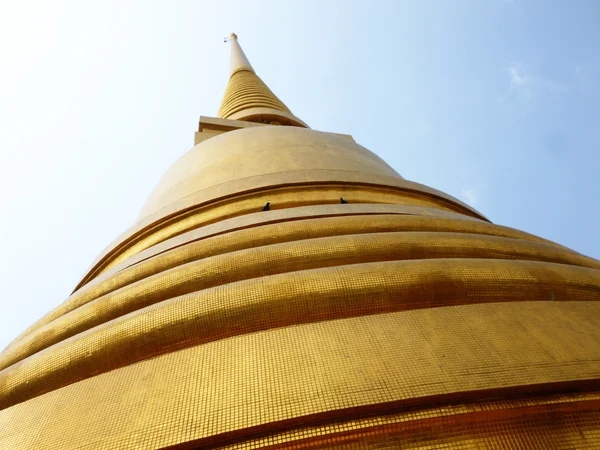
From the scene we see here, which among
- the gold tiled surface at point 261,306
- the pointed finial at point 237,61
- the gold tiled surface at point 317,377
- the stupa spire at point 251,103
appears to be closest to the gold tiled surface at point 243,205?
the gold tiled surface at point 261,306

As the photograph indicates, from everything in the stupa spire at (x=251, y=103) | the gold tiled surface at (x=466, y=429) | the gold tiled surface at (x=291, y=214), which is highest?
the stupa spire at (x=251, y=103)

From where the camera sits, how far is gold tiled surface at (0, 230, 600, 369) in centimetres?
320

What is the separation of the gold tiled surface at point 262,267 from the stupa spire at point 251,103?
32.7 ft

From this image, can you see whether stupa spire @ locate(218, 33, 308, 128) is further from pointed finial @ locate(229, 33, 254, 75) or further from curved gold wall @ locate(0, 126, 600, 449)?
curved gold wall @ locate(0, 126, 600, 449)

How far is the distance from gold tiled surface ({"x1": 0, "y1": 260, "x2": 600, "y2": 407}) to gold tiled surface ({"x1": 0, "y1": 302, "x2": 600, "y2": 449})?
0.15m

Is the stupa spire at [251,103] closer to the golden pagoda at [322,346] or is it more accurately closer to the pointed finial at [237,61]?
the pointed finial at [237,61]

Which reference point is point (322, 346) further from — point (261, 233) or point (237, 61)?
point (237, 61)

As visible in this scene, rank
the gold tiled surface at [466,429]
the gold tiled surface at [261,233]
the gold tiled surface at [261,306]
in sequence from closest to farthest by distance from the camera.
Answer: the gold tiled surface at [466,429], the gold tiled surface at [261,306], the gold tiled surface at [261,233]

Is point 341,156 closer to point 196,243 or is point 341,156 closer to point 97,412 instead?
point 196,243

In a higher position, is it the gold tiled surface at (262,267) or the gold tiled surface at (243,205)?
the gold tiled surface at (243,205)

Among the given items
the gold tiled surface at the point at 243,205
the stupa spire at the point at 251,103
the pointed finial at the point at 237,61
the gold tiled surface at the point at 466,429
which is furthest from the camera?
the pointed finial at the point at 237,61

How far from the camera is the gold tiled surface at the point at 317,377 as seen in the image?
1.96m

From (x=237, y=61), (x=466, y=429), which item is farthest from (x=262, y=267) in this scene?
(x=237, y=61)

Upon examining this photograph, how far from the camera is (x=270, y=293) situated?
2.78 meters
